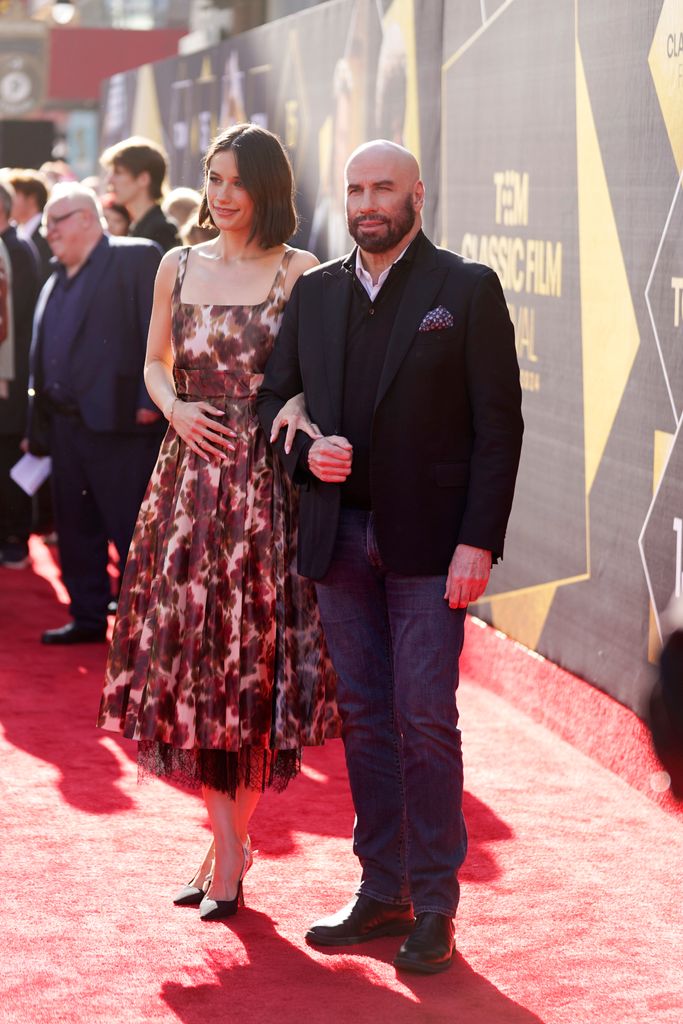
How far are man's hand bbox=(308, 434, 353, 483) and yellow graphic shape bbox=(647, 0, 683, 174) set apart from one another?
171cm

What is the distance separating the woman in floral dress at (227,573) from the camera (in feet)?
12.6

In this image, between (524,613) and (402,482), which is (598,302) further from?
(402,482)

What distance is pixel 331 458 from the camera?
3.46 metres

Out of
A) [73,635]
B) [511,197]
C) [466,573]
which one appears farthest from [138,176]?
[466,573]

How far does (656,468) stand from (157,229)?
3.39m

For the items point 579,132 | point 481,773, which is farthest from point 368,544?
point 579,132

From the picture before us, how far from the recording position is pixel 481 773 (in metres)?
5.18

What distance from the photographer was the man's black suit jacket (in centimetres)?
657

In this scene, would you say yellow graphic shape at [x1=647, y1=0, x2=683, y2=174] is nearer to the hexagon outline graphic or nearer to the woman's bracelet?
the hexagon outline graphic

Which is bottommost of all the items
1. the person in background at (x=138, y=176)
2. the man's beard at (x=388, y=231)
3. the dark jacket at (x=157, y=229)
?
the man's beard at (x=388, y=231)

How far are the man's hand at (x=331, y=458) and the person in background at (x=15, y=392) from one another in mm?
4883

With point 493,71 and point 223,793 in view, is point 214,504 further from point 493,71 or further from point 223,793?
point 493,71

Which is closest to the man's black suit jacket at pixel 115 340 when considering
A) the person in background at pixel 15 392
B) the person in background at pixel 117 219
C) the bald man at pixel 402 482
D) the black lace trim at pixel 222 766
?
the person in background at pixel 15 392

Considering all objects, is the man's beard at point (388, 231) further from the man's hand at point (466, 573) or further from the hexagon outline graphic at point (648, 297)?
the hexagon outline graphic at point (648, 297)
